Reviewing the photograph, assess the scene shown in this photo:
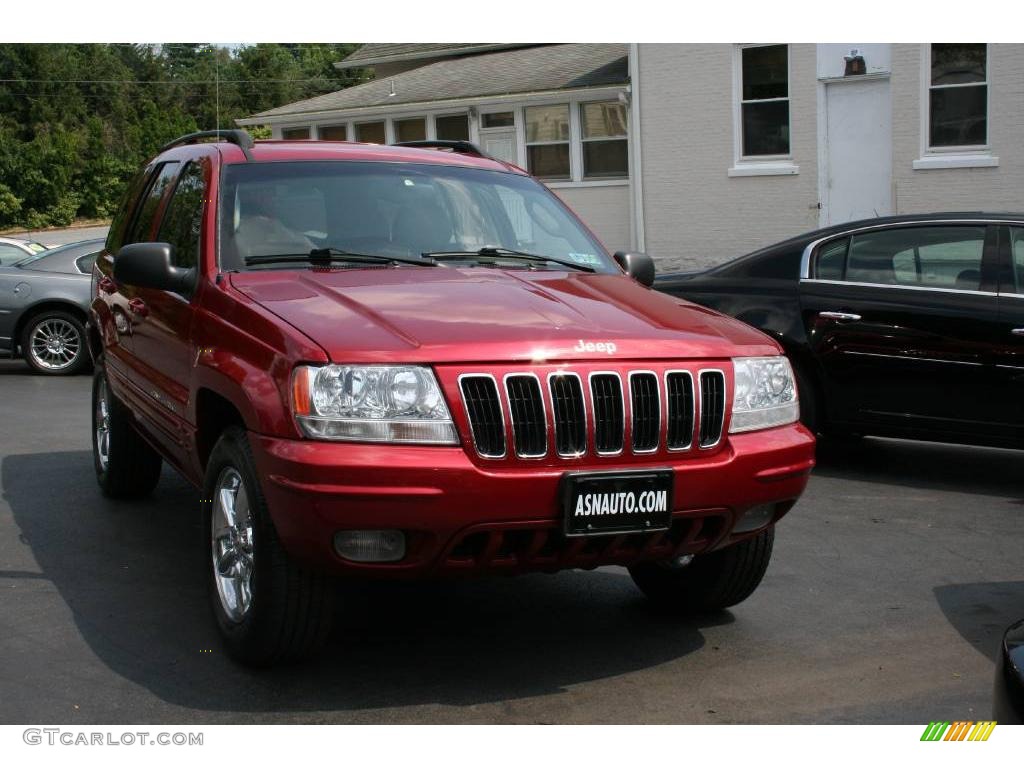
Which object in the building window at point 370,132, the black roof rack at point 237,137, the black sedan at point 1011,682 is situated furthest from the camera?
the building window at point 370,132

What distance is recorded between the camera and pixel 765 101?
21.6 m

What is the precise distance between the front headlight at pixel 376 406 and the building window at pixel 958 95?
17.2m

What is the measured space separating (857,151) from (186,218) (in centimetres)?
1644

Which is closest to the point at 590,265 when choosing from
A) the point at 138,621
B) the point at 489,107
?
the point at 138,621

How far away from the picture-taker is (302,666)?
15.6ft

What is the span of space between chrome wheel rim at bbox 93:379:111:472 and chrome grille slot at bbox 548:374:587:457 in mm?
3970

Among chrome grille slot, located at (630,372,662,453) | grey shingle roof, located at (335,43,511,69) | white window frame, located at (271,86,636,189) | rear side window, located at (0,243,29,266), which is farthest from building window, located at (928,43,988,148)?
chrome grille slot, located at (630,372,662,453)

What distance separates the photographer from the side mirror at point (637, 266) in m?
6.05

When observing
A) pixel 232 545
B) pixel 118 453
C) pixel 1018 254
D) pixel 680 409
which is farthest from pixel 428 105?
pixel 680 409

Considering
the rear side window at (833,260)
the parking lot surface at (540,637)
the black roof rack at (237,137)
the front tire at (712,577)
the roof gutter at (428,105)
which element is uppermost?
the roof gutter at (428,105)

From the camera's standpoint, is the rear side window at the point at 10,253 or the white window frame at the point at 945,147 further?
the white window frame at the point at 945,147

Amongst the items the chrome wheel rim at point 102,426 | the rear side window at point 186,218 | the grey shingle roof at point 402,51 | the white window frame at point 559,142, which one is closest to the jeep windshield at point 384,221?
the rear side window at point 186,218

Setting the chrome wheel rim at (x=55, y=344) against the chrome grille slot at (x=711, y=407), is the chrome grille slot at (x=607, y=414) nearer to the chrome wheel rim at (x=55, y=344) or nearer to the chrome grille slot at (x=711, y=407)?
the chrome grille slot at (x=711, y=407)
